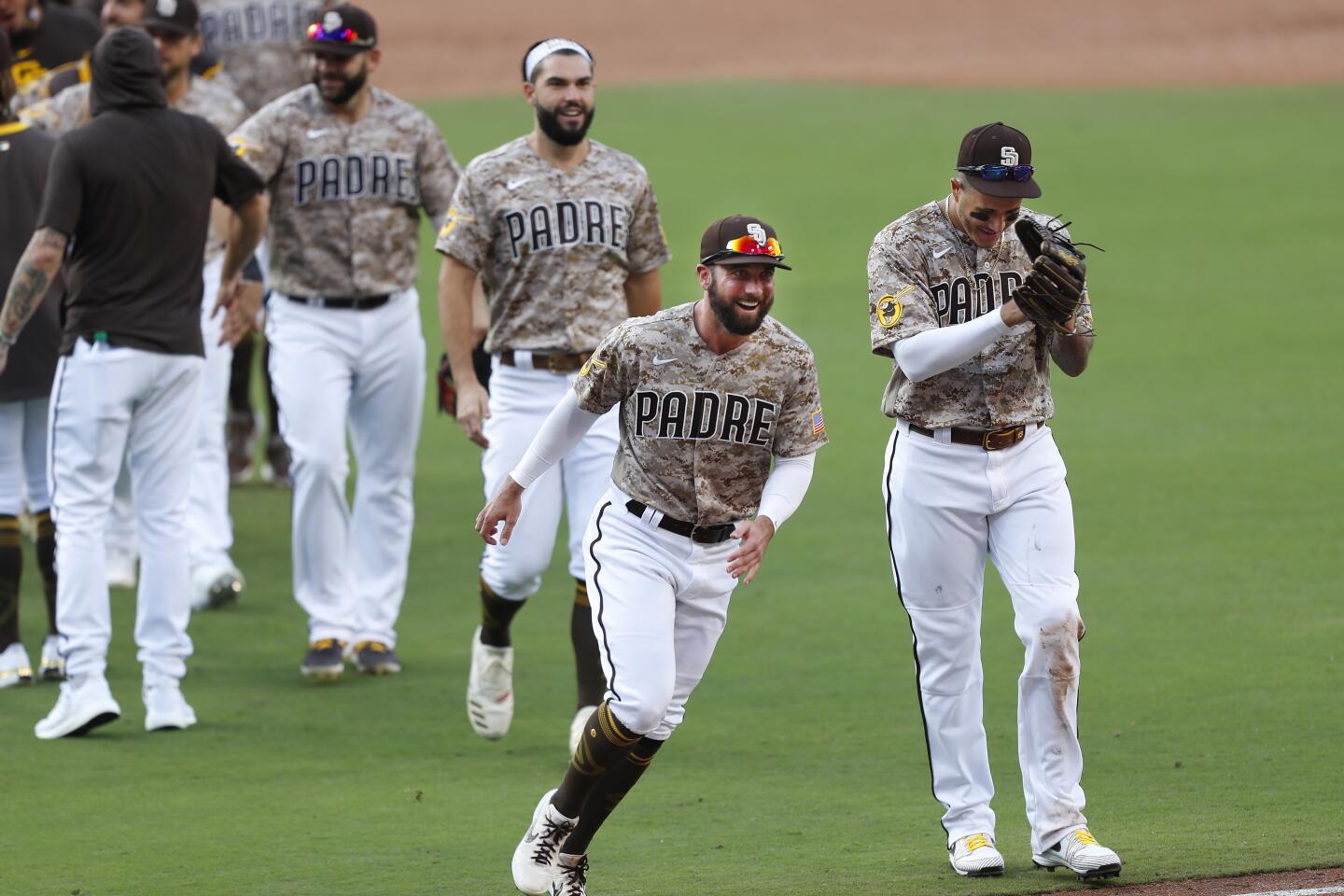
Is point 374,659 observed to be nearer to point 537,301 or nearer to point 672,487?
point 537,301

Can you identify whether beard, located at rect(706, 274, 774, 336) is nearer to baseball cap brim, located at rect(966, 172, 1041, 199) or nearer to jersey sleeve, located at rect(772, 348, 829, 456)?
jersey sleeve, located at rect(772, 348, 829, 456)

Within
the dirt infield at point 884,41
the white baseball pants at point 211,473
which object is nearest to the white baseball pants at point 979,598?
the white baseball pants at point 211,473

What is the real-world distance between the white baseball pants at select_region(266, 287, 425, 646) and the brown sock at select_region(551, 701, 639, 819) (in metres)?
3.30

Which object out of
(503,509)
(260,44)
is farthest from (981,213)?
(260,44)

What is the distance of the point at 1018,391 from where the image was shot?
6.34 meters

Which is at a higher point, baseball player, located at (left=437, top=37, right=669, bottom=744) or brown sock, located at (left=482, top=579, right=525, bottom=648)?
baseball player, located at (left=437, top=37, right=669, bottom=744)

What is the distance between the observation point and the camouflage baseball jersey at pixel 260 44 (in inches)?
504

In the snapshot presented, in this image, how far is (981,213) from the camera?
627cm

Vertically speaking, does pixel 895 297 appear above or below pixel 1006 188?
below

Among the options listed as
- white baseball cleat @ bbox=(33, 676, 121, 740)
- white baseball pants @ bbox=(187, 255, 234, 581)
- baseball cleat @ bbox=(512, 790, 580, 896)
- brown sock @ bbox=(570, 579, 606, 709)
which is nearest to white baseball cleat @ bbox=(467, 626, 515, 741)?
brown sock @ bbox=(570, 579, 606, 709)

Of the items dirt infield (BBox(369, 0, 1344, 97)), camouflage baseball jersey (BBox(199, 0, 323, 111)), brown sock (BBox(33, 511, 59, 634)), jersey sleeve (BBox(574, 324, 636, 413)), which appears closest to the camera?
jersey sleeve (BBox(574, 324, 636, 413))

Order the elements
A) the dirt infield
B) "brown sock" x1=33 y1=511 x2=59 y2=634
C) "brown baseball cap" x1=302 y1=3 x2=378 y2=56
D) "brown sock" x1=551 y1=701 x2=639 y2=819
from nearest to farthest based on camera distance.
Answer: "brown sock" x1=551 y1=701 x2=639 y2=819 < "brown baseball cap" x1=302 y1=3 x2=378 y2=56 < "brown sock" x1=33 y1=511 x2=59 y2=634 < the dirt infield

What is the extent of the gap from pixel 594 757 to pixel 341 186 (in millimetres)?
3883

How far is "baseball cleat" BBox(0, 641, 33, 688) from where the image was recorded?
9.09 meters
